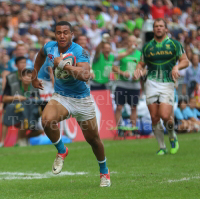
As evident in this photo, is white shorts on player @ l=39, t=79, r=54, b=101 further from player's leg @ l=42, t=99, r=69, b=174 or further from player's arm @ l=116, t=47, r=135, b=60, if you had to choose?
player's leg @ l=42, t=99, r=69, b=174

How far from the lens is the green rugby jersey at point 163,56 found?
365 inches

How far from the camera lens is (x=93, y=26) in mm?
19422

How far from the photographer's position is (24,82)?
Answer: 11859 mm

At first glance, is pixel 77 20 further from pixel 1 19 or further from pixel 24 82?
pixel 24 82

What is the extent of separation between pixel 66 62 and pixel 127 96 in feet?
25.3

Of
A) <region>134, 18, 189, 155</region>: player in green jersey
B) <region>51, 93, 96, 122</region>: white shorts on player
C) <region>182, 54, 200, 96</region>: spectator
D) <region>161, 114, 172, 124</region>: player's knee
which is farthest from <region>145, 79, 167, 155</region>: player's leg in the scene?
<region>182, 54, 200, 96</region>: spectator

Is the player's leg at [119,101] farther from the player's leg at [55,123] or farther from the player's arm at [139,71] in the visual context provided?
the player's leg at [55,123]

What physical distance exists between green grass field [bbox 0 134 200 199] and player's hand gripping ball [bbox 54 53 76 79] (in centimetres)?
146

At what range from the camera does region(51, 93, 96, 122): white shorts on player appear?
20.0ft

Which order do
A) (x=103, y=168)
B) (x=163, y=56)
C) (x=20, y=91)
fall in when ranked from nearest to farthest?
(x=103, y=168) → (x=163, y=56) → (x=20, y=91)

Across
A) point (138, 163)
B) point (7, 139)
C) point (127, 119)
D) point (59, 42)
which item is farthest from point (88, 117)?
point (127, 119)

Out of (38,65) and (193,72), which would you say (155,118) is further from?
(193,72)

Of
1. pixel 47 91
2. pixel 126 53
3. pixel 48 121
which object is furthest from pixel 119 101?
pixel 48 121

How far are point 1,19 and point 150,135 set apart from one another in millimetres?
7220
